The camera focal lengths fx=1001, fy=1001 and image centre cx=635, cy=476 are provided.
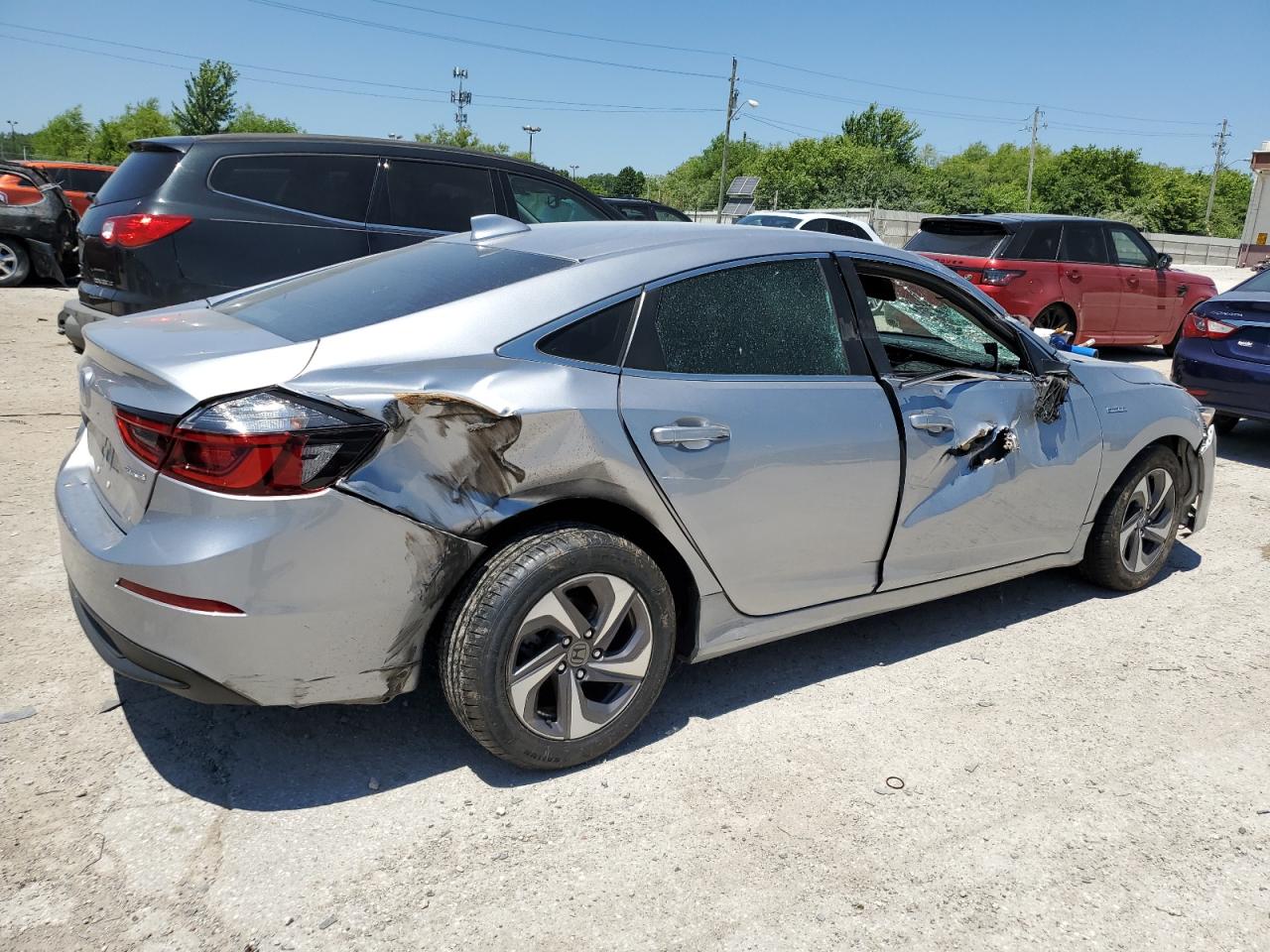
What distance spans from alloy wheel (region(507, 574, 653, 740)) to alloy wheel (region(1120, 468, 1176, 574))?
2570mm

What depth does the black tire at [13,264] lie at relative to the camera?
13.6 m

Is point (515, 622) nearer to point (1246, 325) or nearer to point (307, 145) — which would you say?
point (307, 145)

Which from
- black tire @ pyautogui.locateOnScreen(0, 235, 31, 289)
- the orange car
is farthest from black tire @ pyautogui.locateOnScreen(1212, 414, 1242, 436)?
the orange car

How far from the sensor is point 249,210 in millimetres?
6113

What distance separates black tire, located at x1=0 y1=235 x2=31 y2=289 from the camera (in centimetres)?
1358

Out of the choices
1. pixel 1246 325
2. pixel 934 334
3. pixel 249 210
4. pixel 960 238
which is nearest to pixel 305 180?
pixel 249 210

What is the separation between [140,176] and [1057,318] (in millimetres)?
8800

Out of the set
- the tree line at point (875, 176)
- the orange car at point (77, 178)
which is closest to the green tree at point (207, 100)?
the tree line at point (875, 176)

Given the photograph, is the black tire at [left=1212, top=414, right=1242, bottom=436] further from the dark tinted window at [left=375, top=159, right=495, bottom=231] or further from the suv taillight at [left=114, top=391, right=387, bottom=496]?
the suv taillight at [left=114, top=391, right=387, bottom=496]

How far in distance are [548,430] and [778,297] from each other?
1.03 metres

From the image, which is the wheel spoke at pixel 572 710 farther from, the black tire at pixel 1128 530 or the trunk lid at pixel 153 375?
the black tire at pixel 1128 530

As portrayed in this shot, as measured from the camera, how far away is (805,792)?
288cm

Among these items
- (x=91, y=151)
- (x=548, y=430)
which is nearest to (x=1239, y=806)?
(x=548, y=430)

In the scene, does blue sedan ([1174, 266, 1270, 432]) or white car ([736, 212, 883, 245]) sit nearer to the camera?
blue sedan ([1174, 266, 1270, 432])
